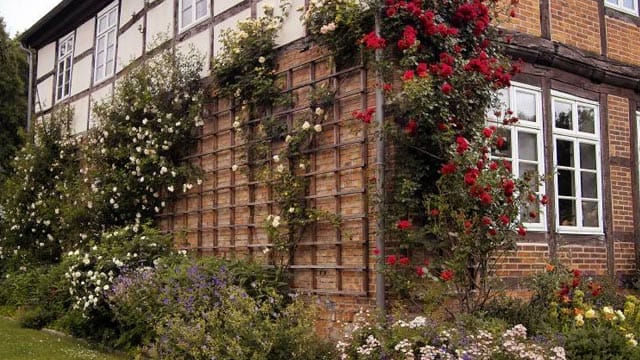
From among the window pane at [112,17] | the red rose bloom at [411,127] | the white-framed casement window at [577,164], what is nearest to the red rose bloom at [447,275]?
the red rose bloom at [411,127]

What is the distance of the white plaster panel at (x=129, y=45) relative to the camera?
1193 cm

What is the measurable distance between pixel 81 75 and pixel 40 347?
7707mm

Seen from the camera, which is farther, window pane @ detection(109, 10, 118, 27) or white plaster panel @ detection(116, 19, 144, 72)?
window pane @ detection(109, 10, 118, 27)

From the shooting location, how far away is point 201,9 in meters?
10.1

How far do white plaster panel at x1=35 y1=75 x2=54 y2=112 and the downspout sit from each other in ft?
37.4

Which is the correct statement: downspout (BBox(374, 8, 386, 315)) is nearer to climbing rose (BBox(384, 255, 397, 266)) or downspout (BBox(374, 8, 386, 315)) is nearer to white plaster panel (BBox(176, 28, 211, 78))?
climbing rose (BBox(384, 255, 397, 266))

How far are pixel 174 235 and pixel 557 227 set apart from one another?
5.14 meters

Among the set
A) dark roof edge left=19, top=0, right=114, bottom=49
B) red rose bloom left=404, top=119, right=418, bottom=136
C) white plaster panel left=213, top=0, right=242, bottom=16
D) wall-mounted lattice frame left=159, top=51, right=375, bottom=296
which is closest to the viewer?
red rose bloom left=404, top=119, right=418, bottom=136

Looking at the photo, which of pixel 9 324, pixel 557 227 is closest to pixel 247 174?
pixel 557 227

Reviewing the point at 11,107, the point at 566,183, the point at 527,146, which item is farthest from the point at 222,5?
the point at 11,107

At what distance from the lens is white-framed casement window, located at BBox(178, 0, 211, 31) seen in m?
9.98

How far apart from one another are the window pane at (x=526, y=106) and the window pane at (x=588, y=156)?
1028 millimetres

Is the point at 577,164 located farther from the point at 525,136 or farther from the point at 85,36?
the point at 85,36

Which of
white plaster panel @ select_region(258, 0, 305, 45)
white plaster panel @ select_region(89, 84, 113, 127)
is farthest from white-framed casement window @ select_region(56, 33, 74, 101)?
white plaster panel @ select_region(258, 0, 305, 45)
